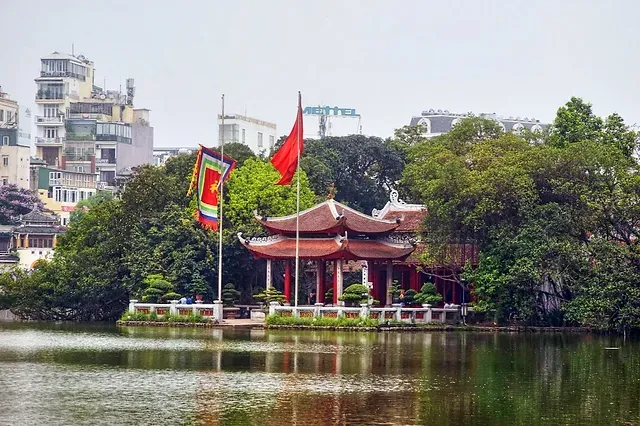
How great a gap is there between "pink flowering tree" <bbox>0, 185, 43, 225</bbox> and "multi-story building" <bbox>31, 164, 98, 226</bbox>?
1410 cm

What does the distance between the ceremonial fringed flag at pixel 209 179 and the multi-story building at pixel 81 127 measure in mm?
75383

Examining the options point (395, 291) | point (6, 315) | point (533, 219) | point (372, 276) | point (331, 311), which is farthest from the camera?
point (6, 315)

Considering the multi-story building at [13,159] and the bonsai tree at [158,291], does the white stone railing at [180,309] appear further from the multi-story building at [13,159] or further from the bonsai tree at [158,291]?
the multi-story building at [13,159]

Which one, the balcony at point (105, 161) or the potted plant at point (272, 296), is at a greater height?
the balcony at point (105, 161)

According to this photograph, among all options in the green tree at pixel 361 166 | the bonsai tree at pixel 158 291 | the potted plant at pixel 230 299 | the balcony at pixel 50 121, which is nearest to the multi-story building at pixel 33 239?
the green tree at pixel 361 166

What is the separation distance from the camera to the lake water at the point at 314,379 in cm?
3139

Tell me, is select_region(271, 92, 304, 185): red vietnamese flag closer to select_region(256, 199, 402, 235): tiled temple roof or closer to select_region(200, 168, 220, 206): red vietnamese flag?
select_region(200, 168, 220, 206): red vietnamese flag

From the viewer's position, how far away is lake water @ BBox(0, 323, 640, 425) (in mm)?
31391

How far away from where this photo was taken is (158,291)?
6172 cm

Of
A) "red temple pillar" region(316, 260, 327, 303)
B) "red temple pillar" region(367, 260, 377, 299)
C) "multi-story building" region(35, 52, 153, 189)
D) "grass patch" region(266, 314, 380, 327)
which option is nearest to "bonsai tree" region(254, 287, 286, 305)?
"red temple pillar" region(316, 260, 327, 303)

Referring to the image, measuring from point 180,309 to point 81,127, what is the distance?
80406 mm

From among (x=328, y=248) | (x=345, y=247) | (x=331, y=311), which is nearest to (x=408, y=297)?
(x=345, y=247)

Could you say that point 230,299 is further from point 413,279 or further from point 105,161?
point 105,161

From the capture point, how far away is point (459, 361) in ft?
143
